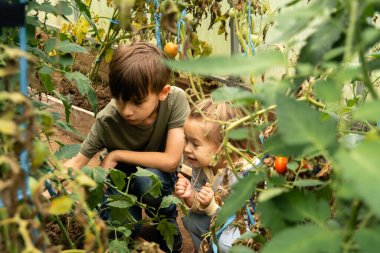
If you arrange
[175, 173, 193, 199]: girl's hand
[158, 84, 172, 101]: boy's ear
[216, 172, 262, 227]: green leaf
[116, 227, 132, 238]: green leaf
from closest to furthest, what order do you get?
[216, 172, 262, 227]: green leaf, [116, 227, 132, 238]: green leaf, [175, 173, 193, 199]: girl's hand, [158, 84, 172, 101]: boy's ear

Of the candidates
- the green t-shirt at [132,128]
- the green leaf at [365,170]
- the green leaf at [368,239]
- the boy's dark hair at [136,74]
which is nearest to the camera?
the green leaf at [365,170]

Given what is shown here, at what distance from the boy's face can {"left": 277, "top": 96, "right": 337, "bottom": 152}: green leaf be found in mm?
1960

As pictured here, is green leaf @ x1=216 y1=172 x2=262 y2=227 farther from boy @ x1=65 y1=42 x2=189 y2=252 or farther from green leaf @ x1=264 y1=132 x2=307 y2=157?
boy @ x1=65 y1=42 x2=189 y2=252

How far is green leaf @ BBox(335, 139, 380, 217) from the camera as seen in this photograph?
22.5 inches

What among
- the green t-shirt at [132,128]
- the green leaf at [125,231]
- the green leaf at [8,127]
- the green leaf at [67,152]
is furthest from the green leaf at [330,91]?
the green t-shirt at [132,128]

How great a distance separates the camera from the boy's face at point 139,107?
269cm

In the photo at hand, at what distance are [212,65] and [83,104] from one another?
4.34m

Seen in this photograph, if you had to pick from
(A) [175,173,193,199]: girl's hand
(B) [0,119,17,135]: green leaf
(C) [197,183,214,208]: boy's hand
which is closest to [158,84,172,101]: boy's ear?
(A) [175,173,193,199]: girl's hand

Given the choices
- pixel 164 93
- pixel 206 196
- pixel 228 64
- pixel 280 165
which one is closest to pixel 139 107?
pixel 164 93

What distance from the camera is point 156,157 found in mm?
2857

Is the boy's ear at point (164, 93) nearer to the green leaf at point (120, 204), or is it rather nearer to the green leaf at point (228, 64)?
the green leaf at point (120, 204)

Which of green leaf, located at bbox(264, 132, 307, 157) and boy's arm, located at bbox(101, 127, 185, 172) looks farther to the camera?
boy's arm, located at bbox(101, 127, 185, 172)

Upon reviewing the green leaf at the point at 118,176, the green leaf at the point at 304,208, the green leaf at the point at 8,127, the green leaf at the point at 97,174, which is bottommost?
the green leaf at the point at 118,176

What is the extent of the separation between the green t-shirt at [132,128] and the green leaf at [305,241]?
87.3 inches
